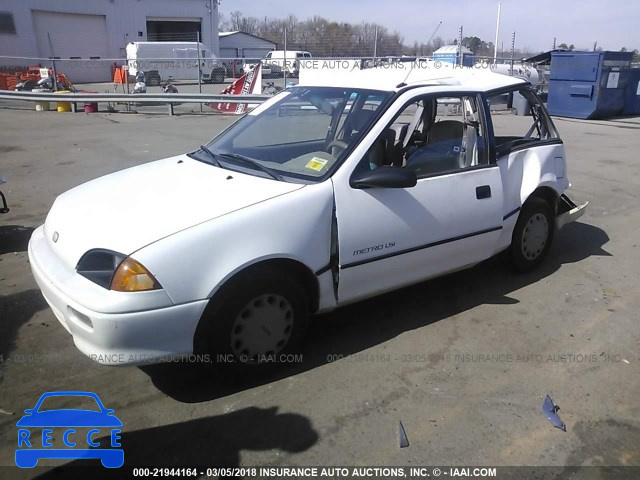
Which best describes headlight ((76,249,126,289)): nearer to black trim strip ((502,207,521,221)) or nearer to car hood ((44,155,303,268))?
car hood ((44,155,303,268))

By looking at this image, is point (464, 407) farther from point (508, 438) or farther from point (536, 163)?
point (536, 163)

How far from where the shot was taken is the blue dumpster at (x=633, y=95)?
18905 mm

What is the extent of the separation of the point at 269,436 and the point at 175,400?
25.4 inches

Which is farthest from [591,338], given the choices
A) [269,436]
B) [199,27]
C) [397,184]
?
[199,27]

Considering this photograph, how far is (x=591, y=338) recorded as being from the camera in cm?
383

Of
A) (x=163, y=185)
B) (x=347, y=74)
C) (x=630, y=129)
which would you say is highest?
(x=347, y=74)

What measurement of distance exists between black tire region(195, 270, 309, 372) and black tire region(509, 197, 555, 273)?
228 cm

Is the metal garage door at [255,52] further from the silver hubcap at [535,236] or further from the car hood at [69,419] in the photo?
the car hood at [69,419]

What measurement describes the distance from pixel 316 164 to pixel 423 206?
31.5 inches

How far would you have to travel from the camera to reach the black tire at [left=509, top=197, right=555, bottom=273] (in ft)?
14.9

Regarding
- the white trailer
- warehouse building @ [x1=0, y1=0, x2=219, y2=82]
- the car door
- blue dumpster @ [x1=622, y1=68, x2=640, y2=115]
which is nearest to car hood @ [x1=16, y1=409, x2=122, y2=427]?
the car door

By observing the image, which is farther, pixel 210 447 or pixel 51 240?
pixel 51 240

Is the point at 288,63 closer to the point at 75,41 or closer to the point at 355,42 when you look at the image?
the point at 355,42

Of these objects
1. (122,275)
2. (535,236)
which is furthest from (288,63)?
(122,275)
